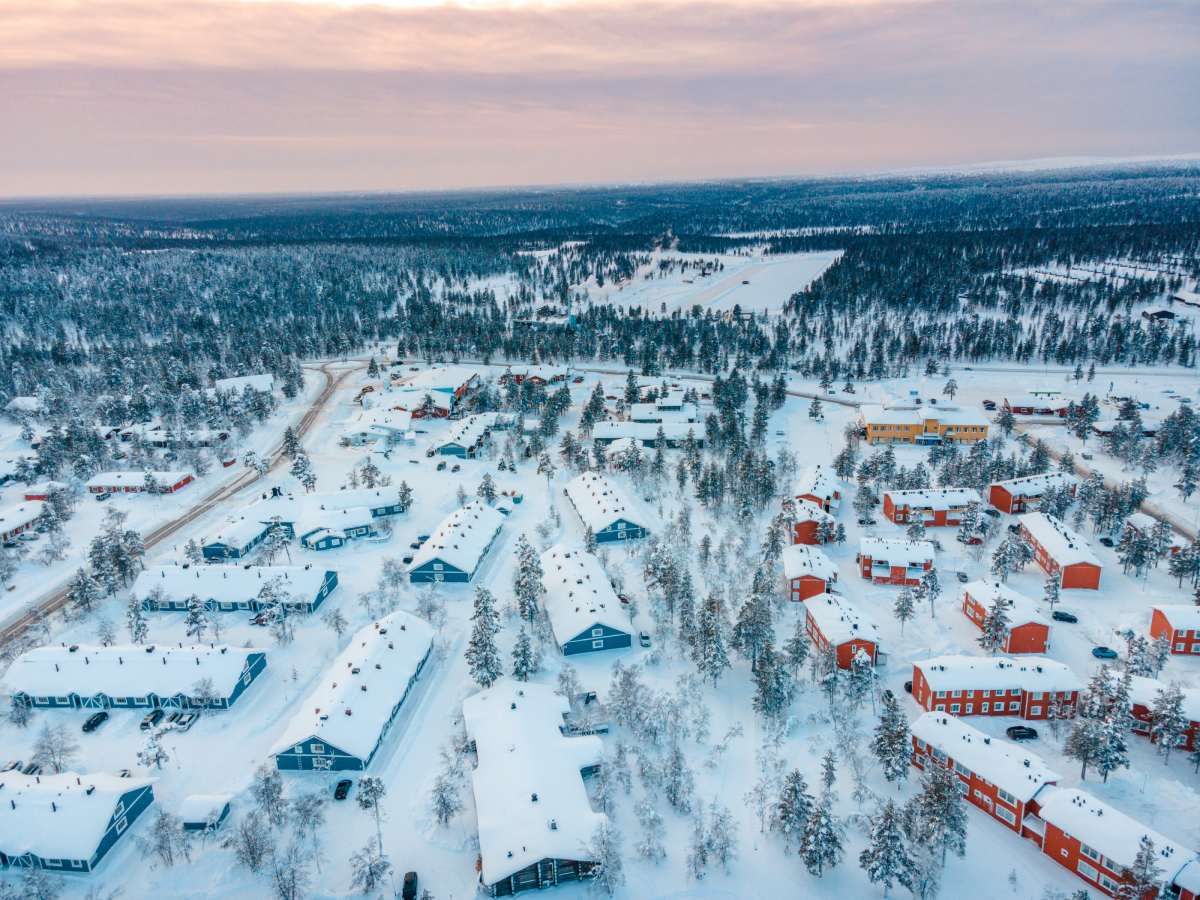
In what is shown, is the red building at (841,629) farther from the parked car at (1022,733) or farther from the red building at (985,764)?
the parked car at (1022,733)

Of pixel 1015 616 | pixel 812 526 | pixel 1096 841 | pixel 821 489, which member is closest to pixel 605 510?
pixel 812 526

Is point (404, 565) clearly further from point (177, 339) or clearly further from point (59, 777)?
point (177, 339)

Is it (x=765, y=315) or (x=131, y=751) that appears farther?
(x=765, y=315)

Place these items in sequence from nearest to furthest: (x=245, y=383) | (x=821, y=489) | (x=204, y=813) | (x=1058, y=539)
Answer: (x=204, y=813) → (x=1058, y=539) → (x=821, y=489) → (x=245, y=383)

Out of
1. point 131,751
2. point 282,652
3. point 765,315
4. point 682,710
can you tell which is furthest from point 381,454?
point 765,315

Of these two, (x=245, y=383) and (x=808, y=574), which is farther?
(x=245, y=383)

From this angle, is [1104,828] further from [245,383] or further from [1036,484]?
[245,383]

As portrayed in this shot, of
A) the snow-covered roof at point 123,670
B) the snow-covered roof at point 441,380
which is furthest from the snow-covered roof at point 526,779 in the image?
the snow-covered roof at point 441,380
